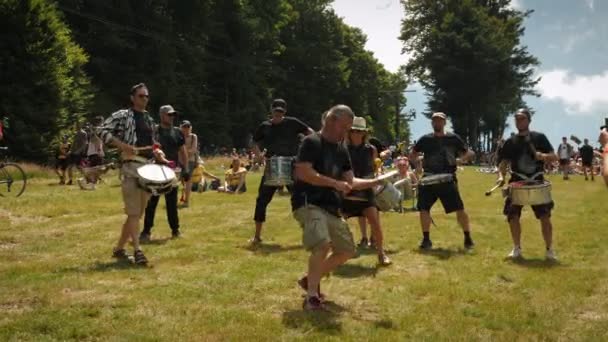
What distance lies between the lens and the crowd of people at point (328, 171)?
648 centimetres

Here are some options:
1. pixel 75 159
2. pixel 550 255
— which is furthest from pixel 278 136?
pixel 75 159

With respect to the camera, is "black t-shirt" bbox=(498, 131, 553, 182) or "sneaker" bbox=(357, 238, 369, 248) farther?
"sneaker" bbox=(357, 238, 369, 248)

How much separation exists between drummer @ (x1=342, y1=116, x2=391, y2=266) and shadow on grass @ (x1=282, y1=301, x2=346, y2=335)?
2.60m

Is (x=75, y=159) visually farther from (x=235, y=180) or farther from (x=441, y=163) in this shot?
(x=441, y=163)

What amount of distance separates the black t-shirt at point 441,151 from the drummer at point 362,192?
122cm

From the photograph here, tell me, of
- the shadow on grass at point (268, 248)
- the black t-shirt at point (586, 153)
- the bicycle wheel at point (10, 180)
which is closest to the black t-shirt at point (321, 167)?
the shadow on grass at point (268, 248)

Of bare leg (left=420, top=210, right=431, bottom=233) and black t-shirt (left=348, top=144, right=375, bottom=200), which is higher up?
black t-shirt (left=348, top=144, right=375, bottom=200)

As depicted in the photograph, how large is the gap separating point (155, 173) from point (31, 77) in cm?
2242

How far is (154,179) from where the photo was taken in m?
8.37

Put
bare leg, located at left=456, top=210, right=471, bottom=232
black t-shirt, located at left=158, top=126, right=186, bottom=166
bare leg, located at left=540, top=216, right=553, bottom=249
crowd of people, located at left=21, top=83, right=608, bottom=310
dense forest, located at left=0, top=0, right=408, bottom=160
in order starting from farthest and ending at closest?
1. dense forest, located at left=0, top=0, right=408, bottom=160
2. black t-shirt, located at left=158, top=126, right=186, bottom=166
3. bare leg, located at left=456, top=210, right=471, bottom=232
4. bare leg, located at left=540, top=216, right=553, bottom=249
5. crowd of people, located at left=21, top=83, right=608, bottom=310

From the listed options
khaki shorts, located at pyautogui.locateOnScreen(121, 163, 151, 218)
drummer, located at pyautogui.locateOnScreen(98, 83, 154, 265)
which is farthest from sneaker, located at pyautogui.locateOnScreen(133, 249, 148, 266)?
khaki shorts, located at pyautogui.locateOnScreen(121, 163, 151, 218)

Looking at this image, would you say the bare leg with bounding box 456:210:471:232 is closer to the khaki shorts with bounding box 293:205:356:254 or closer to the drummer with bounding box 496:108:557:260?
the drummer with bounding box 496:108:557:260

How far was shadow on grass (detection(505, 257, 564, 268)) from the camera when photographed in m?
9.28

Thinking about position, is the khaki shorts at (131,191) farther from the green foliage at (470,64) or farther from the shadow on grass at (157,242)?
the green foliage at (470,64)
